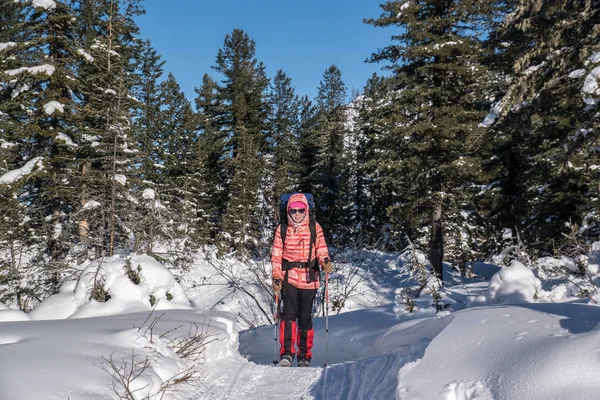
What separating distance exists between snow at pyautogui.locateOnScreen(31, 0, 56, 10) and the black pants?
41.0 feet

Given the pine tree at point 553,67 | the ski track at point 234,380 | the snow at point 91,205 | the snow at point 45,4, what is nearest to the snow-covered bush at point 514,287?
the pine tree at point 553,67

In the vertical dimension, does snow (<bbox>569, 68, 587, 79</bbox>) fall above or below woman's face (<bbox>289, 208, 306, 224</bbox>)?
above

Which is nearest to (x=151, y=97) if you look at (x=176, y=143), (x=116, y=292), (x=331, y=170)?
(x=176, y=143)

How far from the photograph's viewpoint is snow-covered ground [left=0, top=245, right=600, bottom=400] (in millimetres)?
2318

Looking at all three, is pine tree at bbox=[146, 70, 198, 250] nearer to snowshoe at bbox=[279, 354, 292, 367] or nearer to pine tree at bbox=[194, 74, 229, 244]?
pine tree at bbox=[194, 74, 229, 244]

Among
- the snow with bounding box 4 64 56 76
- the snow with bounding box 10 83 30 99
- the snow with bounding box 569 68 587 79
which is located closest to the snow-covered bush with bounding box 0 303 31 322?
the snow with bounding box 569 68 587 79

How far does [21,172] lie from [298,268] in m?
10.6

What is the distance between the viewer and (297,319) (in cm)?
549

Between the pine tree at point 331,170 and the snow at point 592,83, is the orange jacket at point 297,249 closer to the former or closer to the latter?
the snow at point 592,83

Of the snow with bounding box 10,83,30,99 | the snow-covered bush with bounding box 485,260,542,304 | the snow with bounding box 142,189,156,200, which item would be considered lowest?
the snow-covered bush with bounding box 485,260,542,304

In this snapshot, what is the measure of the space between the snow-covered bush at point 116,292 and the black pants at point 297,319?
2.29 m

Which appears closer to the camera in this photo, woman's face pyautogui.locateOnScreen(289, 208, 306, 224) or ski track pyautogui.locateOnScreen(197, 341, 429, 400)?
ski track pyautogui.locateOnScreen(197, 341, 429, 400)

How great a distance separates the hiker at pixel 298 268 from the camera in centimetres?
534

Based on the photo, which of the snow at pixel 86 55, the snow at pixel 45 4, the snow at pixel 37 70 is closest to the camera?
the snow at pixel 37 70
